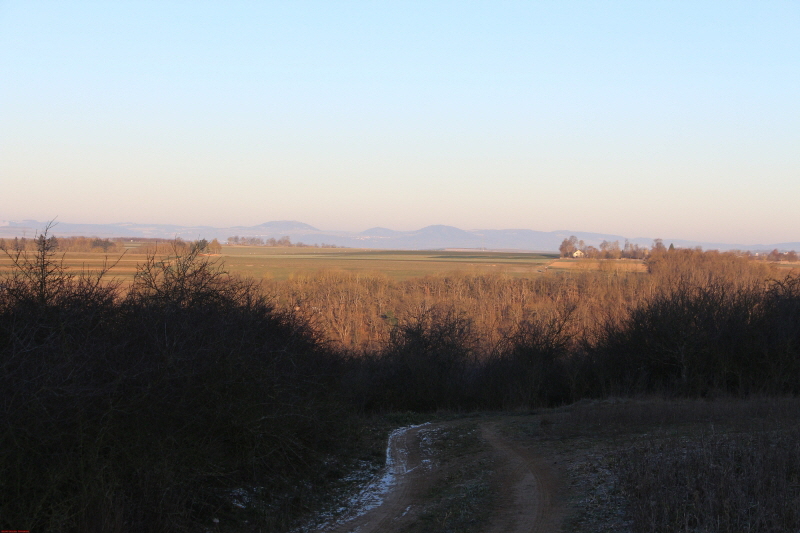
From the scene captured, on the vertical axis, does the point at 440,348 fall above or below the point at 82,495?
below

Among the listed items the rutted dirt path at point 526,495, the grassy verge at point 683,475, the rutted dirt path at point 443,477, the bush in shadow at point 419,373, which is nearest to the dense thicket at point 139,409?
the rutted dirt path at point 443,477

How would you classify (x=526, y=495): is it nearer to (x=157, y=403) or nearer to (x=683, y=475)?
(x=683, y=475)

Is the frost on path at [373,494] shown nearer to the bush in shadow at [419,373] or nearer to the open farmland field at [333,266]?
the bush in shadow at [419,373]

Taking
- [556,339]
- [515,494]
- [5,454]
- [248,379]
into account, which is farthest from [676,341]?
[5,454]

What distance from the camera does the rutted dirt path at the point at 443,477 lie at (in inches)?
331

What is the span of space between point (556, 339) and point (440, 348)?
5.74 meters

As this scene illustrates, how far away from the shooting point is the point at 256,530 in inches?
334

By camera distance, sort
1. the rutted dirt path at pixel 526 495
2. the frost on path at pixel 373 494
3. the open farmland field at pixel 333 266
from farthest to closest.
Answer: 1. the open farmland field at pixel 333 266
2. the frost on path at pixel 373 494
3. the rutted dirt path at pixel 526 495

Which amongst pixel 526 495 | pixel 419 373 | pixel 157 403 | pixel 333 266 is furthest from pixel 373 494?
pixel 333 266

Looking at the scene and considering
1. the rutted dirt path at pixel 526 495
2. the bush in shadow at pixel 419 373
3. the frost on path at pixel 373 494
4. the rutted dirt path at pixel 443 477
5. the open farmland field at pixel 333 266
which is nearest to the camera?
the rutted dirt path at pixel 526 495

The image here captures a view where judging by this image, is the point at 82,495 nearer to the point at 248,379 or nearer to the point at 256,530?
the point at 256,530

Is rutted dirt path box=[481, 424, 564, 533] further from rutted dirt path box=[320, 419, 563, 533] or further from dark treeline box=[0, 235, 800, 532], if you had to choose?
dark treeline box=[0, 235, 800, 532]

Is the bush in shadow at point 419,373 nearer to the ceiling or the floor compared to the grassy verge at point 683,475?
nearer to the floor

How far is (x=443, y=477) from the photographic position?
1147cm
